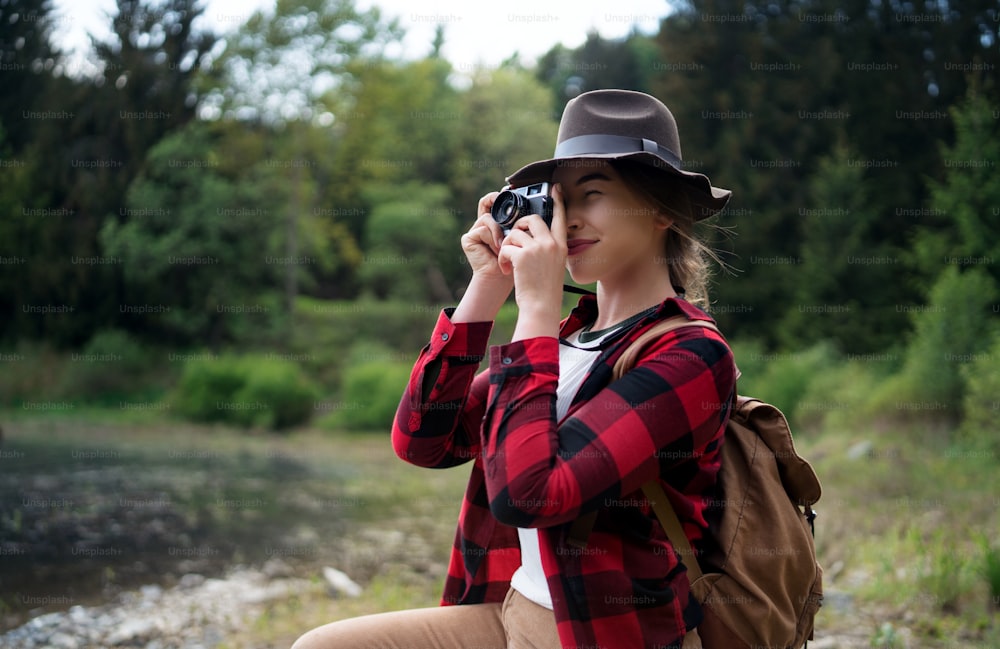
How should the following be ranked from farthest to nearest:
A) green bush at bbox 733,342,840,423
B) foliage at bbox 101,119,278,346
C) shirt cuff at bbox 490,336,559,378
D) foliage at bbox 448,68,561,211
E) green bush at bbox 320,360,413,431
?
1. foliage at bbox 448,68,561,211
2. foliage at bbox 101,119,278,346
3. green bush at bbox 320,360,413,431
4. green bush at bbox 733,342,840,423
5. shirt cuff at bbox 490,336,559,378

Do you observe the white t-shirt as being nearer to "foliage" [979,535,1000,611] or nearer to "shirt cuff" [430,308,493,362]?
"shirt cuff" [430,308,493,362]

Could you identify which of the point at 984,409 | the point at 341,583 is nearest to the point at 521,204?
the point at 341,583

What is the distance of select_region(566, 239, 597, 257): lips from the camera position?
1.73m

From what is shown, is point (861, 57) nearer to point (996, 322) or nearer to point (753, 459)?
point (996, 322)

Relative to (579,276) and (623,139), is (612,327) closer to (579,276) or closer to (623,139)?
(579,276)

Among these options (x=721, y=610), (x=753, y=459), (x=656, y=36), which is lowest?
(x=721, y=610)

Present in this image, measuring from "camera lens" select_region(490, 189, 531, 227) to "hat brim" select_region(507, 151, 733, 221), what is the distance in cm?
5

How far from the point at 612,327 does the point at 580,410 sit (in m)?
0.34

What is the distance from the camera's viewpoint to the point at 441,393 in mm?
1863

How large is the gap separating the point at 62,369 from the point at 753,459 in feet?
62.2

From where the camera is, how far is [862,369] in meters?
13.6

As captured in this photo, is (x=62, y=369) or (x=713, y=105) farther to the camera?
(x=713, y=105)

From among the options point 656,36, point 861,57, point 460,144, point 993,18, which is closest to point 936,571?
point 993,18

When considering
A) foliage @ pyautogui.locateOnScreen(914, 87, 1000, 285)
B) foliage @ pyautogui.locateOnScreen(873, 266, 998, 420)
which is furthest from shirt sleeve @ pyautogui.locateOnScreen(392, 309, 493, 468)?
foliage @ pyautogui.locateOnScreen(914, 87, 1000, 285)
